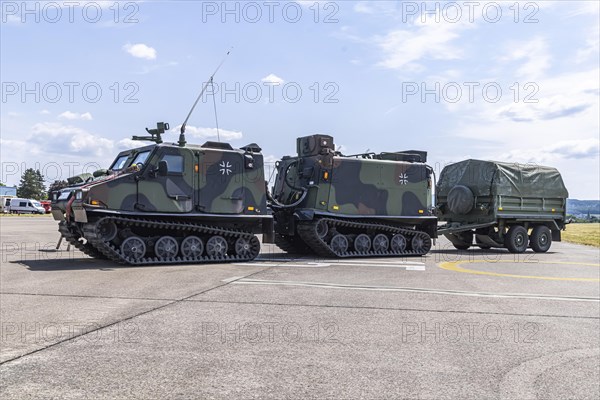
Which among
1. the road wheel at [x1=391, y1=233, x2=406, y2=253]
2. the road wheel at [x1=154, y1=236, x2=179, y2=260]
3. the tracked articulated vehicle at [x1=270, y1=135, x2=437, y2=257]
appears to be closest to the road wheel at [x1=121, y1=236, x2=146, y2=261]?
the road wheel at [x1=154, y1=236, x2=179, y2=260]

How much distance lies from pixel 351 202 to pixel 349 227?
750 mm

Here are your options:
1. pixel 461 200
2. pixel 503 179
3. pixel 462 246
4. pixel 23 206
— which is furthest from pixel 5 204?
pixel 503 179

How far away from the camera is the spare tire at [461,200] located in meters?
20.5

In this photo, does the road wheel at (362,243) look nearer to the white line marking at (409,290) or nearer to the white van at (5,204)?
the white line marking at (409,290)

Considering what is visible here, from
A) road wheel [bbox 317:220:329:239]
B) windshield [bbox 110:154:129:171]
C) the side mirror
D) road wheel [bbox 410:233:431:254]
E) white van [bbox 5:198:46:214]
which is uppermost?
windshield [bbox 110:154:129:171]

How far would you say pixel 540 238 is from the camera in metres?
21.2

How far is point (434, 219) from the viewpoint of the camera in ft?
61.0

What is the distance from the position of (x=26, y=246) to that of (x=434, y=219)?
42.8 feet

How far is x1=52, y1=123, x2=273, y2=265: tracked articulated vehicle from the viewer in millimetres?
13250

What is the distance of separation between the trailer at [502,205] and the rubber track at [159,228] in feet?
27.9

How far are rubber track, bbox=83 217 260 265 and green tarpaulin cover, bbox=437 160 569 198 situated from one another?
9422 millimetres

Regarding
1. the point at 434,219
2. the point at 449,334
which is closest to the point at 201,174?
the point at 434,219

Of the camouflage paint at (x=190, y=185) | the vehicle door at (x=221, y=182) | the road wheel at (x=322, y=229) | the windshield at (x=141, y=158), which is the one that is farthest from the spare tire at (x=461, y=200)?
the windshield at (x=141, y=158)

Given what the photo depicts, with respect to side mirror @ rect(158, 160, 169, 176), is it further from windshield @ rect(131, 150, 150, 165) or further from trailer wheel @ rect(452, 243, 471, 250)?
trailer wheel @ rect(452, 243, 471, 250)
